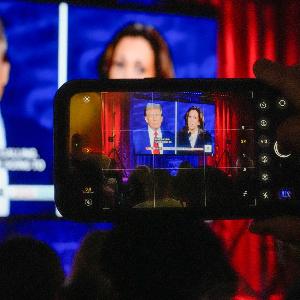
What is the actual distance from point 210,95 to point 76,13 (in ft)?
2.75

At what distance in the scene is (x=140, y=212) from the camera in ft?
1.52

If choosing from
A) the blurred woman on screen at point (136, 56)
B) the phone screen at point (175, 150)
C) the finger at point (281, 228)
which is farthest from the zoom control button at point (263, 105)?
the blurred woman on screen at point (136, 56)

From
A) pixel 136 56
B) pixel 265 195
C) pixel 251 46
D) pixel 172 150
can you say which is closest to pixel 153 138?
pixel 172 150

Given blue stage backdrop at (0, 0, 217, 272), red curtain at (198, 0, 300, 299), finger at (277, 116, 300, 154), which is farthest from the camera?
red curtain at (198, 0, 300, 299)

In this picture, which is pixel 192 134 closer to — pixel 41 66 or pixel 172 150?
pixel 172 150

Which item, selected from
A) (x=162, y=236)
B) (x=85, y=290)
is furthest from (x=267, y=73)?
(x=85, y=290)

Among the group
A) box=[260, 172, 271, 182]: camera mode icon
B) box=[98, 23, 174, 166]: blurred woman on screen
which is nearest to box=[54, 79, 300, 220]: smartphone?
box=[260, 172, 271, 182]: camera mode icon

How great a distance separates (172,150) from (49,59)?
0.81 meters

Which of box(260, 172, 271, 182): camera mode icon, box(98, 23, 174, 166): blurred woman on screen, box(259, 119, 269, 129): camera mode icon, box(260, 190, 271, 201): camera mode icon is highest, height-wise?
box(98, 23, 174, 166): blurred woman on screen

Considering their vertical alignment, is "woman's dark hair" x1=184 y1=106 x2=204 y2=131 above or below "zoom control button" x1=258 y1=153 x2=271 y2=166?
above

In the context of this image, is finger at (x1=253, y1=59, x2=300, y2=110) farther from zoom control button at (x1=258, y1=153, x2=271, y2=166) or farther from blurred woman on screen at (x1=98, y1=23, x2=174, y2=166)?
blurred woman on screen at (x1=98, y1=23, x2=174, y2=166)

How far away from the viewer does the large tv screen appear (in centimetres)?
122

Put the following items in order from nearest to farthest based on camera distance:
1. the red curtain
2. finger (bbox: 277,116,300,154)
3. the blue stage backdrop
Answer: finger (bbox: 277,116,300,154) → the blue stage backdrop → the red curtain

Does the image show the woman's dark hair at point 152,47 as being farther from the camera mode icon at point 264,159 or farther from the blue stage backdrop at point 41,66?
the camera mode icon at point 264,159
